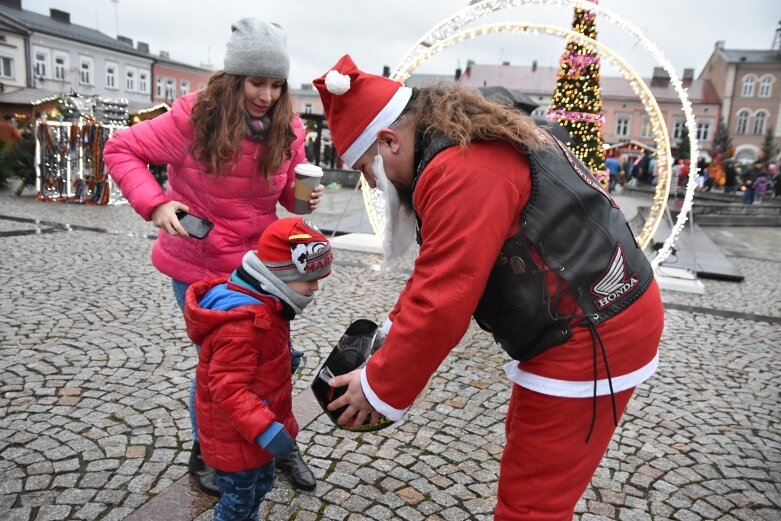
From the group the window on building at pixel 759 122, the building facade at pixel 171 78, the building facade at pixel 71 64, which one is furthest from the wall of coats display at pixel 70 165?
the window on building at pixel 759 122

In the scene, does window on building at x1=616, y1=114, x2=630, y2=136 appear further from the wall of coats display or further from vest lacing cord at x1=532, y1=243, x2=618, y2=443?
vest lacing cord at x1=532, y1=243, x2=618, y2=443

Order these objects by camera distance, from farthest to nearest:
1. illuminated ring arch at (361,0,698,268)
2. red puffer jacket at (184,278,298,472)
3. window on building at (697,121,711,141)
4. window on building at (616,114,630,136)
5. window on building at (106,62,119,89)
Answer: window on building at (697,121,711,141) < window on building at (616,114,630,136) < window on building at (106,62,119,89) < illuminated ring arch at (361,0,698,268) < red puffer jacket at (184,278,298,472)

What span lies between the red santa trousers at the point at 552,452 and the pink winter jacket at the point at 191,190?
1.44 meters

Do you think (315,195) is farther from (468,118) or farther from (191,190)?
(468,118)

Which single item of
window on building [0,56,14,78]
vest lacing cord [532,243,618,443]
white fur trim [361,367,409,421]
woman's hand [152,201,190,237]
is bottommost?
white fur trim [361,367,409,421]

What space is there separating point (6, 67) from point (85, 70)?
6899mm

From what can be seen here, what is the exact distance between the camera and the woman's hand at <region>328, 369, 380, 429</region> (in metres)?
1.48

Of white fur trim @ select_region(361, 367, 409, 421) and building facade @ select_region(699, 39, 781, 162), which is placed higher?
building facade @ select_region(699, 39, 781, 162)

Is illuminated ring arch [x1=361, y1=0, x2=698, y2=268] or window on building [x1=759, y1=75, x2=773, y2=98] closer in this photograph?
illuminated ring arch [x1=361, y1=0, x2=698, y2=268]

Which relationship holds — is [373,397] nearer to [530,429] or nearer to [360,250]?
[530,429]

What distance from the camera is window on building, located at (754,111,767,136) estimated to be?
2073 inches

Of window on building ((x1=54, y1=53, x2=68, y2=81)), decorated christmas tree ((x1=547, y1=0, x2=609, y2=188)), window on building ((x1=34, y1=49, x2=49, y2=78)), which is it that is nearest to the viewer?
decorated christmas tree ((x1=547, y1=0, x2=609, y2=188))

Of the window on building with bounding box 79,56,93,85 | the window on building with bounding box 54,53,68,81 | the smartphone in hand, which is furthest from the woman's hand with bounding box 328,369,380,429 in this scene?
the window on building with bounding box 79,56,93,85

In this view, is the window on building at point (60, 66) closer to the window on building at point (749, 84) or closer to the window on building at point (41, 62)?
the window on building at point (41, 62)
